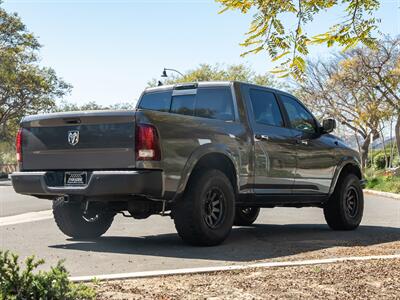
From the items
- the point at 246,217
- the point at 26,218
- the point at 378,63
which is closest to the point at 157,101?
the point at 246,217

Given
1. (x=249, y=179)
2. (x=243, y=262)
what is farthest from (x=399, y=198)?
(x=243, y=262)

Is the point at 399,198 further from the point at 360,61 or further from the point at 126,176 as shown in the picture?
the point at 360,61

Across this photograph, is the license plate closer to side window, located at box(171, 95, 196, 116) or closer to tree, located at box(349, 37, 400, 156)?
side window, located at box(171, 95, 196, 116)

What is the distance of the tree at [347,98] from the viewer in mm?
39219

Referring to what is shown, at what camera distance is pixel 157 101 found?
9.36m

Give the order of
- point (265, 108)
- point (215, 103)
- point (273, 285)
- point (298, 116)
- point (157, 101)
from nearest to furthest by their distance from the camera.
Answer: point (273, 285) < point (215, 103) < point (265, 108) < point (157, 101) < point (298, 116)

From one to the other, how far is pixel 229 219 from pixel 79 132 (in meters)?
2.12

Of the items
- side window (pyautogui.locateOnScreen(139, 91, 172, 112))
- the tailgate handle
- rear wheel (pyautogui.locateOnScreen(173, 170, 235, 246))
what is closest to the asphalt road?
rear wheel (pyautogui.locateOnScreen(173, 170, 235, 246))

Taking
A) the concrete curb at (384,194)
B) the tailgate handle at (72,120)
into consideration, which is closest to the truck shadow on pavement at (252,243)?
the tailgate handle at (72,120)

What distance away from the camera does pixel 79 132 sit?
7316 mm

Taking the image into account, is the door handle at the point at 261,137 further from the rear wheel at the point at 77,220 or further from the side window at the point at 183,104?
the rear wheel at the point at 77,220

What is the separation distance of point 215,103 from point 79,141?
2.15 metres

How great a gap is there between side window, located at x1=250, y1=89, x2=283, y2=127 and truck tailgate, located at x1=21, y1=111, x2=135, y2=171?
232 centimetres

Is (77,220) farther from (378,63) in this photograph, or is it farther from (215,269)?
(378,63)
